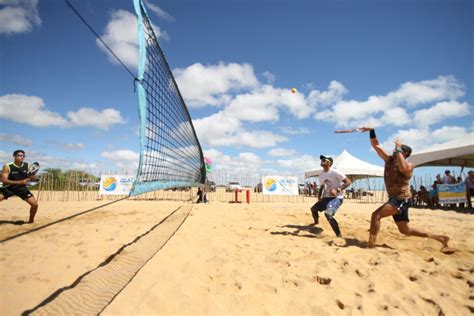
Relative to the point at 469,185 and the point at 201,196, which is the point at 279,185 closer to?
the point at 201,196

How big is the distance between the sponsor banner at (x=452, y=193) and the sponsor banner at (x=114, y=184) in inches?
599

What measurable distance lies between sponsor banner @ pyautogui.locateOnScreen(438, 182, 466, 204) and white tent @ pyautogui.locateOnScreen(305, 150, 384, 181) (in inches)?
252

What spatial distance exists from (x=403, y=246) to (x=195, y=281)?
2935 millimetres

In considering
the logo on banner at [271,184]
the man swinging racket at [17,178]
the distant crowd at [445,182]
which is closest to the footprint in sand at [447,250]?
the man swinging racket at [17,178]

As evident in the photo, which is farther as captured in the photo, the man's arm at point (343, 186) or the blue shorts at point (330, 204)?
the man's arm at point (343, 186)

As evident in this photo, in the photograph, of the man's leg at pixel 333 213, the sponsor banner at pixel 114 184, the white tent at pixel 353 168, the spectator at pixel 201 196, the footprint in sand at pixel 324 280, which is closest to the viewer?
the footprint in sand at pixel 324 280

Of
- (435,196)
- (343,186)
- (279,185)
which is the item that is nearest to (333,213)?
(343,186)

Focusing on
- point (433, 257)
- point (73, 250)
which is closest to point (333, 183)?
point (433, 257)

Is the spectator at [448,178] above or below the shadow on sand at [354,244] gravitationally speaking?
above

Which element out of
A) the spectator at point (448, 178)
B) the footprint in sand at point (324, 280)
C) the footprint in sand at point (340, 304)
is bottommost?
the footprint in sand at point (340, 304)

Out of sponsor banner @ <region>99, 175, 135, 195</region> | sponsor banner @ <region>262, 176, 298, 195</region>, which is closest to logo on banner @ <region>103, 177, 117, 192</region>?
sponsor banner @ <region>99, 175, 135, 195</region>

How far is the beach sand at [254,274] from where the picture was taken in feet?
6.79

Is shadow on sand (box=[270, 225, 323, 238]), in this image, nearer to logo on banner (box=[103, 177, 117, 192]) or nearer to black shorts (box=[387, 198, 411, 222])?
black shorts (box=[387, 198, 411, 222])

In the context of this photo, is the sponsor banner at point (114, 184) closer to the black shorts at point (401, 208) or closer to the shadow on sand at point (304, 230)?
the shadow on sand at point (304, 230)
